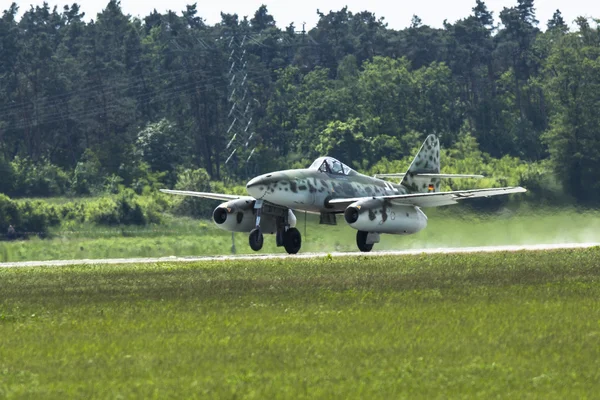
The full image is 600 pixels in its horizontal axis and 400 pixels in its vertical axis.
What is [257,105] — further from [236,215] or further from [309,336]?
[309,336]

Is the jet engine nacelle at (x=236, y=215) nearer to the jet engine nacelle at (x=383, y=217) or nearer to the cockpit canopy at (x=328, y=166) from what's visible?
the cockpit canopy at (x=328, y=166)

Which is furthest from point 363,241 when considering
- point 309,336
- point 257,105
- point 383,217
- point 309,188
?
point 257,105

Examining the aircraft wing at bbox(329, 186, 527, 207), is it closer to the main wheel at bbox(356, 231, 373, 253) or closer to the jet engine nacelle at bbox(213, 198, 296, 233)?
the main wheel at bbox(356, 231, 373, 253)

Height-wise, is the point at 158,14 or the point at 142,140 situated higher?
the point at 158,14

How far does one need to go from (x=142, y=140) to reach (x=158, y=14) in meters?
52.4

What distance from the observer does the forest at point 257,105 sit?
9200 centimetres

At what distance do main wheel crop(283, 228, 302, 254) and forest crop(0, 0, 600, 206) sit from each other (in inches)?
1709

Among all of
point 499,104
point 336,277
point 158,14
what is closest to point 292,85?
point 499,104

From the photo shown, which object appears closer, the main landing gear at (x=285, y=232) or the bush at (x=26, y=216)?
the main landing gear at (x=285, y=232)

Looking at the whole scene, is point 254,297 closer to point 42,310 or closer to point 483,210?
point 42,310

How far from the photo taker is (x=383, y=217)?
35750mm

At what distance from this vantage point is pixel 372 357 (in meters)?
12.5

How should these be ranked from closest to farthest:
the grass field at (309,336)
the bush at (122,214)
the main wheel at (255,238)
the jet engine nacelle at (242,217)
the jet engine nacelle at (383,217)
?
the grass field at (309,336) → the jet engine nacelle at (383,217) → the main wheel at (255,238) → the jet engine nacelle at (242,217) → the bush at (122,214)

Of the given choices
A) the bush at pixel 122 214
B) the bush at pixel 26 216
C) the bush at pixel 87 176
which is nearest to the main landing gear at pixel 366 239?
the bush at pixel 26 216
